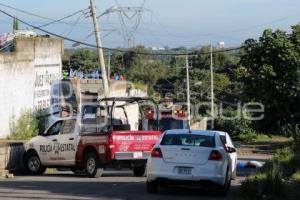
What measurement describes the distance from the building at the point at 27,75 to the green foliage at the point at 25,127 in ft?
0.85


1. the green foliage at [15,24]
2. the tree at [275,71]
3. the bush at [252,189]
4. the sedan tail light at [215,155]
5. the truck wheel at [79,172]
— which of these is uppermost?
the green foliage at [15,24]

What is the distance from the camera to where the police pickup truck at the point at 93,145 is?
20.2 meters

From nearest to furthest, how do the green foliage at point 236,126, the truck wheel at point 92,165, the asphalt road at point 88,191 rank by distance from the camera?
the asphalt road at point 88,191 < the truck wheel at point 92,165 < the green foliage at point 236,126

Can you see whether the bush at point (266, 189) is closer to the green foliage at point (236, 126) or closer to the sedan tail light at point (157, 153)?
the sedan tail light at point (157, 153)

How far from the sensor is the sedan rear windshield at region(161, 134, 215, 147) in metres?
15.2

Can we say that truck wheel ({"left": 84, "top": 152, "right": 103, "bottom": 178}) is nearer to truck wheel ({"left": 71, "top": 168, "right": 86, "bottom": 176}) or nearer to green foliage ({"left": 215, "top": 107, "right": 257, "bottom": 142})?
truck wheel ({"left": 71, "top": 168, "right": 86, "bottom": 176})

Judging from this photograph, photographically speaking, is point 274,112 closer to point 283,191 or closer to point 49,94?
point 283,191

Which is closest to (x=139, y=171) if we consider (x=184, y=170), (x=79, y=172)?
(x=79, y=172)

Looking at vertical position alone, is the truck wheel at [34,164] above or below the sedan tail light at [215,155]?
below

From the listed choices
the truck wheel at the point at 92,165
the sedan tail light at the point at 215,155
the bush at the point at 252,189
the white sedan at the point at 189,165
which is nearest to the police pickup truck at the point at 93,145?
the truck wheel at the point at 92,165

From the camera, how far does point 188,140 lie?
15.4 m

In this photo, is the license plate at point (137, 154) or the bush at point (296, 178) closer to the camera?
the bush at point (296, 178)

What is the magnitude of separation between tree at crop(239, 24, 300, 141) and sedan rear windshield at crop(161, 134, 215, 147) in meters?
4.66

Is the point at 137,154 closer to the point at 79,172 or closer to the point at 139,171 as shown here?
the point at 139,171
